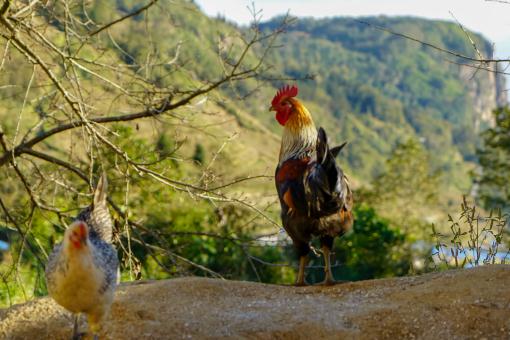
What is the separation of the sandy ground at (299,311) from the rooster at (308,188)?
51cm

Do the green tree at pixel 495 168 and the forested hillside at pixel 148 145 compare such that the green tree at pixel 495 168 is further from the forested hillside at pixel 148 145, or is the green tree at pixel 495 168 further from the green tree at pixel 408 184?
the green tree at pixel 408 184

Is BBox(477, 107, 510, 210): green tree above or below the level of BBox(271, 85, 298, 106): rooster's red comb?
above

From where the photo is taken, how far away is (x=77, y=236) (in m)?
5.02

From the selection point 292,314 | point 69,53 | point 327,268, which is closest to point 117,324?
point 292,314

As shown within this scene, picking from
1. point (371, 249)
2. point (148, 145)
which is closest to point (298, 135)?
point (148, 145)

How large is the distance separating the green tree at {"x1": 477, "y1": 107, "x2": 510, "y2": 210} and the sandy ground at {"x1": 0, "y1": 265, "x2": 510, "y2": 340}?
1962cm

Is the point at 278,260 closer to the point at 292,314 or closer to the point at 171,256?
the point at 171,256

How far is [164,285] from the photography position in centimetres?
656

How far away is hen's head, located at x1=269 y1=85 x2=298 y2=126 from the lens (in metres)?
7.42

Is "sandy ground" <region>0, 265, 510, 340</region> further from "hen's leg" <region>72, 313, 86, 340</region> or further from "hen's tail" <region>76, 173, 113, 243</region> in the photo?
"hen's tail" <region>76, 173, 113, 243</region>

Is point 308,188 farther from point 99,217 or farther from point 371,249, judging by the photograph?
point 371,249

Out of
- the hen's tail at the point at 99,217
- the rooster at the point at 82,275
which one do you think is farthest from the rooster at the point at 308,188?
the rooster at the point at 82,275

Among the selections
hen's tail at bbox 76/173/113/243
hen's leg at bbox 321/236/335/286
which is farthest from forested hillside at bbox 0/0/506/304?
hen's leg at bbox 321/236/335/286

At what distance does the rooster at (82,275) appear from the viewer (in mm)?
5004
